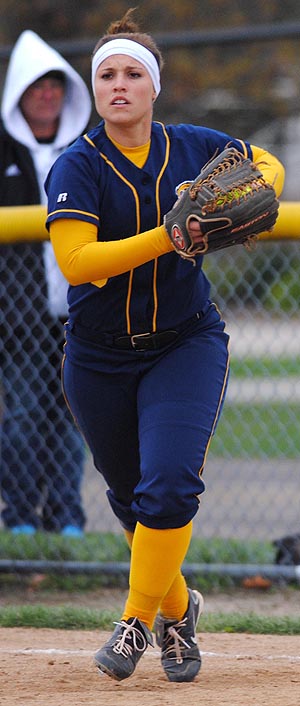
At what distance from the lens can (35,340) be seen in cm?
560

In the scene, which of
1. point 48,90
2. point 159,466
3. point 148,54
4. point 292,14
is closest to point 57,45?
point 48,90

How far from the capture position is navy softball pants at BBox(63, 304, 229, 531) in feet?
10.9

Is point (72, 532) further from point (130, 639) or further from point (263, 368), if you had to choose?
point (130, 639)

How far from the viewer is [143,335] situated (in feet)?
11.4

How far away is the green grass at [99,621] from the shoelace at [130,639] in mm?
1124

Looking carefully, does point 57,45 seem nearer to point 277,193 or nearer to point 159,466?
point 277,193

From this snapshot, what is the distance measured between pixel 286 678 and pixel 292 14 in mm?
14061

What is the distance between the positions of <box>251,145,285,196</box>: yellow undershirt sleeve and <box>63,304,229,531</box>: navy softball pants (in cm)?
43

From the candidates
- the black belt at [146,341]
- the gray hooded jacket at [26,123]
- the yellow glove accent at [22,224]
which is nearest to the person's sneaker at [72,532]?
the gray hooded jacket at [26,123]

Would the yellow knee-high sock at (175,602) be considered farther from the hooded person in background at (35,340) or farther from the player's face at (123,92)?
the hooded person in background at (35,340)

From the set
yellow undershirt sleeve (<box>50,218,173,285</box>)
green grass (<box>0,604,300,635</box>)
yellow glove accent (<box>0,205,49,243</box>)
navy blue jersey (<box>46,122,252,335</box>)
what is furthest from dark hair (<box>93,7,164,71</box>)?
green grass (<box>0,604,300,635</box>)

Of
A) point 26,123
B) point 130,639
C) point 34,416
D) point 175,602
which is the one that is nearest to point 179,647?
point 175,602

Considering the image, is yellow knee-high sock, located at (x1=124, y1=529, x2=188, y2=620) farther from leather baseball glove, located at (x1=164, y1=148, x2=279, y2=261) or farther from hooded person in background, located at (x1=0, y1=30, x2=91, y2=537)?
hooded person in background, located at (x1=0, y1=30, x2=91, y2=537)

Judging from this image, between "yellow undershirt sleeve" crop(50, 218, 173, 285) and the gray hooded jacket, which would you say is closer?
"yellow undershirt sleeve" crop(50, 218, 173, 285)
